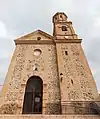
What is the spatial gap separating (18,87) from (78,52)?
26.2ft

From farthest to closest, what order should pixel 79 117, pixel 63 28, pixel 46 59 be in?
pixel 63 28, pixel 46 59, pixel 79 117

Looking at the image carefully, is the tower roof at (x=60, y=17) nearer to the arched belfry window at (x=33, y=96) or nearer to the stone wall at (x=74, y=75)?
the stone wall at (x=74, y=75)

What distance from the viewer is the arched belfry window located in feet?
41.8

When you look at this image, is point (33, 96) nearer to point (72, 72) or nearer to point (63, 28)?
point (72, 72)

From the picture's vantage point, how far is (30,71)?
47.6 feet

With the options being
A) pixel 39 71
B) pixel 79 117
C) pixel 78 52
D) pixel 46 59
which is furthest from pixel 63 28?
pixel 79 117

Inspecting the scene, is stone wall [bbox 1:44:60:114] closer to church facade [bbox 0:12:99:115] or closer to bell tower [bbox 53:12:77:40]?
church facade [bbox 0:12:99:115]

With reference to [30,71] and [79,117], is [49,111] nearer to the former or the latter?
[79,117]

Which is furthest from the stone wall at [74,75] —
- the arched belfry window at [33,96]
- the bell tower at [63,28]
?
the arched belfry window at [33,96]

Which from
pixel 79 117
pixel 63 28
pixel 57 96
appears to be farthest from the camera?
pixel 63 28

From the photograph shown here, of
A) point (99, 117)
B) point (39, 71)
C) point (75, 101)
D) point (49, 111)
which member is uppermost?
point (39, 71)

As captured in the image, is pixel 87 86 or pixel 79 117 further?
pixel 87 86

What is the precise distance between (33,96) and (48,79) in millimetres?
2203

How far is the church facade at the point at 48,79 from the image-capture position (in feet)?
39.1
